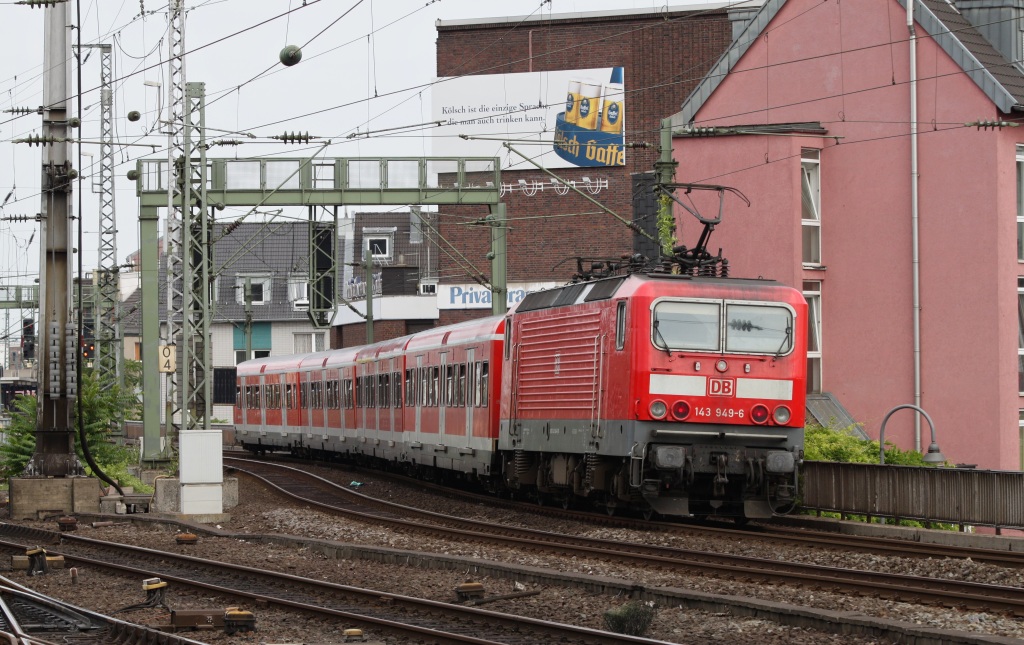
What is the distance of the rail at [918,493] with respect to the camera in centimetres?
1742

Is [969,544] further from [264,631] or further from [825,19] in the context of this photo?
[825,19]

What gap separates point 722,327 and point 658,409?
55.1 inches


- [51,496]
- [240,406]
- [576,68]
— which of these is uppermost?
[576,68]

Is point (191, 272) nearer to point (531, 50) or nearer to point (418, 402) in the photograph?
point (418, 402)

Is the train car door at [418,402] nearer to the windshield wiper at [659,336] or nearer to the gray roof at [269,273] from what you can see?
the windshield wiper at [659,336]

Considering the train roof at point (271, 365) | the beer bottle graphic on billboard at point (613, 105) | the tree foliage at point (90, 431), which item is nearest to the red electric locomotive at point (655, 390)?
the tree foliage at point (90, 431)

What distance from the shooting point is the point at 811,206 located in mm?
30766

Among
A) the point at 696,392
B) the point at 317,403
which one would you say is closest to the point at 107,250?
the point at 317,403

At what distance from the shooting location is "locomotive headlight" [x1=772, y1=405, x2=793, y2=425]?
1912 cm

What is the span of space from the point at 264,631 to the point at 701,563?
5070 mm

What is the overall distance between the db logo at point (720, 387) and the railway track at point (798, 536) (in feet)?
5.73

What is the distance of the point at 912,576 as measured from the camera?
13.6 meters

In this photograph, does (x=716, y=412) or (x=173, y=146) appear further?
(x=173, y=146)

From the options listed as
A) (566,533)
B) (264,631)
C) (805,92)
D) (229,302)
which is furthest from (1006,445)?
(229,302)
